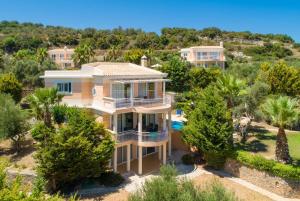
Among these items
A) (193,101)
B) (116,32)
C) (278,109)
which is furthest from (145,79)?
(116,32)

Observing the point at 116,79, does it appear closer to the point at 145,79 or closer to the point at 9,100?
the point at 145,79

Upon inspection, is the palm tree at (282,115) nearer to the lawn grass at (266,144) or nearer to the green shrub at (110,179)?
the lawn grass at (266,144)

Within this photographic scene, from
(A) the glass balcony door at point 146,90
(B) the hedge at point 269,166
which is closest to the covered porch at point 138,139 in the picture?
(A) the glass balcony door at point 146,90

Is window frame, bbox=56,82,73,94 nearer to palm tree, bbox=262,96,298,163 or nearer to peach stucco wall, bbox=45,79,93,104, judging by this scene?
peach stucco wall, bbox=45,79,93,104

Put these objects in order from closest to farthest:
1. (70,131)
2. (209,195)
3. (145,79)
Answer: (209,195) → (70,131) → (145,79)

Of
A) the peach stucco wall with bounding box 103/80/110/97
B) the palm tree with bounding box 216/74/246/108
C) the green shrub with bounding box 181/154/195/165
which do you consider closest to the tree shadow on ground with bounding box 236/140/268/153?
the green shrub with bounding box 181/154/195/165

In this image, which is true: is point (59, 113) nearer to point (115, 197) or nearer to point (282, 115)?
point (115, 197)
